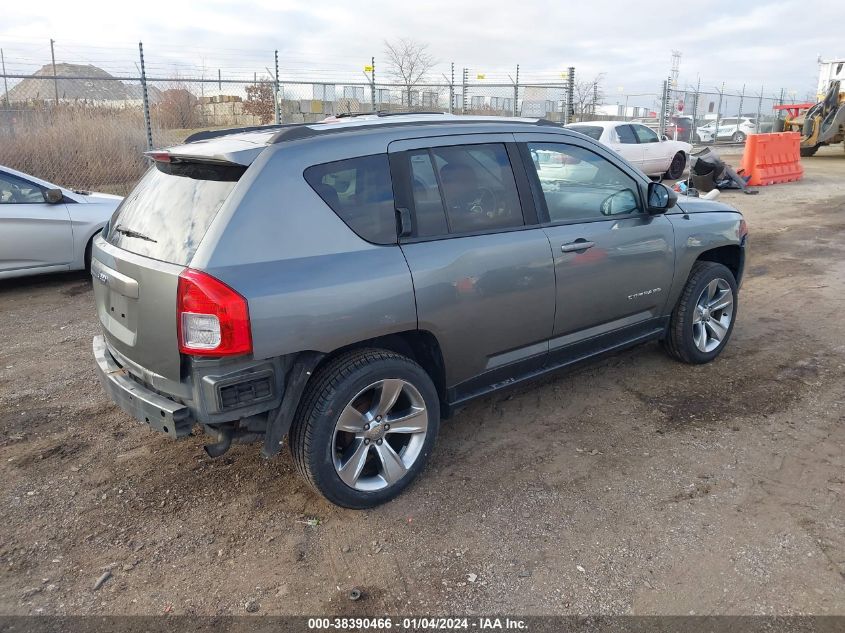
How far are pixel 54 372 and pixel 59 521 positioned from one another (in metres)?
2.17

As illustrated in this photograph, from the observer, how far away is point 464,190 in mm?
3643

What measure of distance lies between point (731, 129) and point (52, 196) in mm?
33522

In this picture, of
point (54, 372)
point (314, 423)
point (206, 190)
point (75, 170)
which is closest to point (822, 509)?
point (314, 423)

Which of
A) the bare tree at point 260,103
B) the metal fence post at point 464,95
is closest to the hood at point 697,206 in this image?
the bare tree at point 260,103

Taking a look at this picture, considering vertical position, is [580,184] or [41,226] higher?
[580,184]

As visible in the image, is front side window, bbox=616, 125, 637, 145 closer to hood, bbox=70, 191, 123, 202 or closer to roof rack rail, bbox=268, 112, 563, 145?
hood, bbox=70, 191, 123, 202

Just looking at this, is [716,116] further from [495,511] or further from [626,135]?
[495,511]

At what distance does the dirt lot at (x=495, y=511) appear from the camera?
2803mm

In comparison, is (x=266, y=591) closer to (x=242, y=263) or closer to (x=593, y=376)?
(x=242, y=263)

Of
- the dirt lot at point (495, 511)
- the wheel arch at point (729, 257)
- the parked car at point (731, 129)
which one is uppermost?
the parked car at point (731, 129)

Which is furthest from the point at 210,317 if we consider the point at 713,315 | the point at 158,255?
the point at 713,315

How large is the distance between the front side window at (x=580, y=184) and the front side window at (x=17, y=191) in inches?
236

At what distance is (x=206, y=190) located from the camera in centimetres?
312

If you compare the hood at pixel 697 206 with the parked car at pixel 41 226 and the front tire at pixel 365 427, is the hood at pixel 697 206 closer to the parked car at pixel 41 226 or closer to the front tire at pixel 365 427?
the front tire at pixel 365 427
